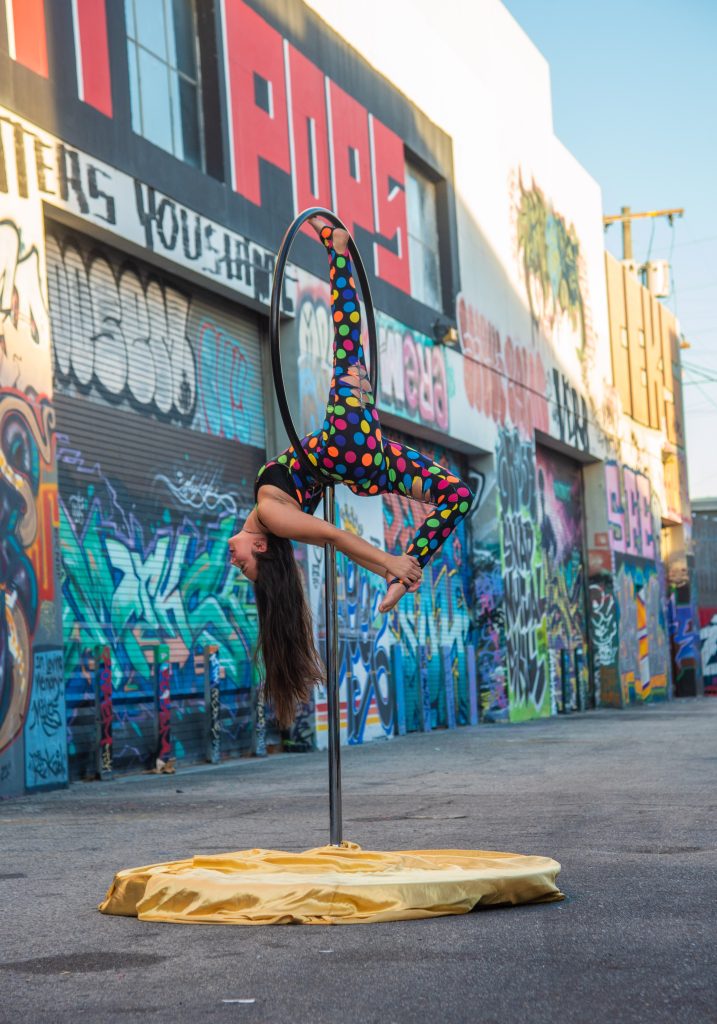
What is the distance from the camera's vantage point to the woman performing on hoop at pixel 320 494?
5492 millimetres

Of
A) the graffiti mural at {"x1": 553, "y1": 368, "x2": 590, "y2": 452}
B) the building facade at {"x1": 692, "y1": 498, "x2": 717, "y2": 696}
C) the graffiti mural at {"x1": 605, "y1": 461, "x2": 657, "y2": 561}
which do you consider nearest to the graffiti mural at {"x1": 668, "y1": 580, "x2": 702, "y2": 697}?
the building facade at {"x1": 692, "y1": 498, "x2": 717, "y2": 696}

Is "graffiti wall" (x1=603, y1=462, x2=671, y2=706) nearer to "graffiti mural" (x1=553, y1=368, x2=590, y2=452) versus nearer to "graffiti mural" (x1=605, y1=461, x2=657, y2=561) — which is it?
"graffiti mural" (x1=605, y1=461, x2=657, y2=561)

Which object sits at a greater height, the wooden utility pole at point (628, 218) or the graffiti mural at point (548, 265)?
the wooden utility pole at point (628, 218)

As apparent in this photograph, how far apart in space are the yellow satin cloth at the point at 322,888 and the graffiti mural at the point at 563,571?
59.1 feet

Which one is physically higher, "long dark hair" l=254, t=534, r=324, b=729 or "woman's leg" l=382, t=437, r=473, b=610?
"woman's leg" l=382, t=437, r=473, b=610

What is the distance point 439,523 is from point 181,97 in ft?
28.8

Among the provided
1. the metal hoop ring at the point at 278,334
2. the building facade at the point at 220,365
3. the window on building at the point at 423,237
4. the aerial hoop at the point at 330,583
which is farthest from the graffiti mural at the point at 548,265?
the aerial hoop at the point at 330,583

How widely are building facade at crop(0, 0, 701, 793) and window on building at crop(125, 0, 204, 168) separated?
3 cm

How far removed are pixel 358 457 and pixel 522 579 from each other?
16.0 meters

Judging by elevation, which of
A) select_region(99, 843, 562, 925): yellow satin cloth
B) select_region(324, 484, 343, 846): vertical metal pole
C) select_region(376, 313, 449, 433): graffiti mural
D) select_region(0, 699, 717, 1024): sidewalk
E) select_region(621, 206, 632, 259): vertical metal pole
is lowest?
select_region(0, 699, 717, 1024): sidewalk

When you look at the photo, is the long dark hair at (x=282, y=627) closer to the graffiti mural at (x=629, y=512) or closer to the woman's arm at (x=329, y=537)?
the woman's arm at (x=329, y=537)

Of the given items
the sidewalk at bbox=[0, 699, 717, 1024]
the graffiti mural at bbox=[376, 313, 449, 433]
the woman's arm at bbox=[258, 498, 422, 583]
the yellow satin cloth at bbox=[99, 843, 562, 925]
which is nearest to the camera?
the sidewalk at bbox=[0, 699, 717, 1024]

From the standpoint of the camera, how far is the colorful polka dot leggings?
18.0 feet

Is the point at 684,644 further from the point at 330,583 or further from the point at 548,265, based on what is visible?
the point at 330,583
